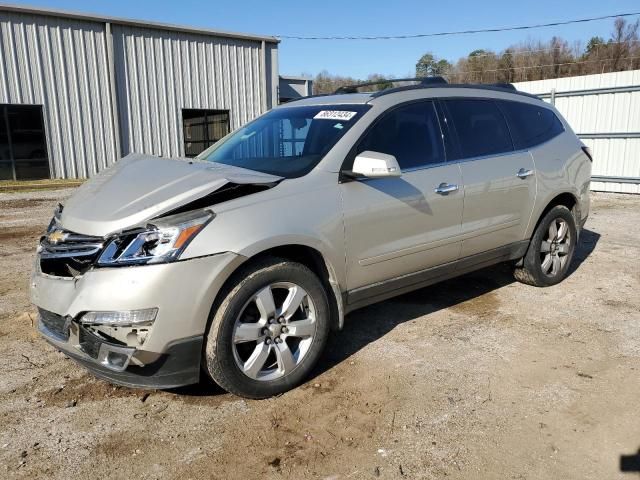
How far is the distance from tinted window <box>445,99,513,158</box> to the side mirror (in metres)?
1.12

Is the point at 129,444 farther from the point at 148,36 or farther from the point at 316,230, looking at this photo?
the point at 148,36

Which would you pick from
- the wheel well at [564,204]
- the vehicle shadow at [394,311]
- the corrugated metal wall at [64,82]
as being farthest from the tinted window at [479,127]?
the corrugated metal wall at [64,82]

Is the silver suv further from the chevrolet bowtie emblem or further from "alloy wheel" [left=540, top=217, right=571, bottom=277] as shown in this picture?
"alloy wheel" [left=540, top=217, right=571, bottom=277]

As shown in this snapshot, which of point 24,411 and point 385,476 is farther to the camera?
point 24,411

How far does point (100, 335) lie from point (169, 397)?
0.68m

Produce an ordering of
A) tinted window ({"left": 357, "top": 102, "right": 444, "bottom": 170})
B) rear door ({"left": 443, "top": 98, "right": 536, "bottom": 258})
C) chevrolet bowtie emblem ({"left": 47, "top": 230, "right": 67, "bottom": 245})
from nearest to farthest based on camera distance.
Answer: chevrolet bowtie emblem ({"left": 47, "top": 230, "right": 67, "bottom": 245}) → tinted window ({"left": 357, "top": 102, "right": 444, "bottom": 170}) → rear door ({"left": 443, "top": 98, "right": 536, "bottom": 258})

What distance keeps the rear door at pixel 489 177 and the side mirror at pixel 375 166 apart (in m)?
1.04

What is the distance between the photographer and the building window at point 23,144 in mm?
14734

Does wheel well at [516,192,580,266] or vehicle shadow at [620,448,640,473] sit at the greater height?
wheel well at [516,192,580,266]

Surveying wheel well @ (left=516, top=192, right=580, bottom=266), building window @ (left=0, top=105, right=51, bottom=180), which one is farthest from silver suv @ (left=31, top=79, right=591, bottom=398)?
building window @ (left=0, top=105, right=51, bottom=180)

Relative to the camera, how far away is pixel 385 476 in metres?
2.41

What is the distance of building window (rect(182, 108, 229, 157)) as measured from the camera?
1780 cm

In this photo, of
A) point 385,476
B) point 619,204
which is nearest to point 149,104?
point 619,204

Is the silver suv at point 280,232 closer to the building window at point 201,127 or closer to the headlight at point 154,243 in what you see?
the headlight at point 154,243
